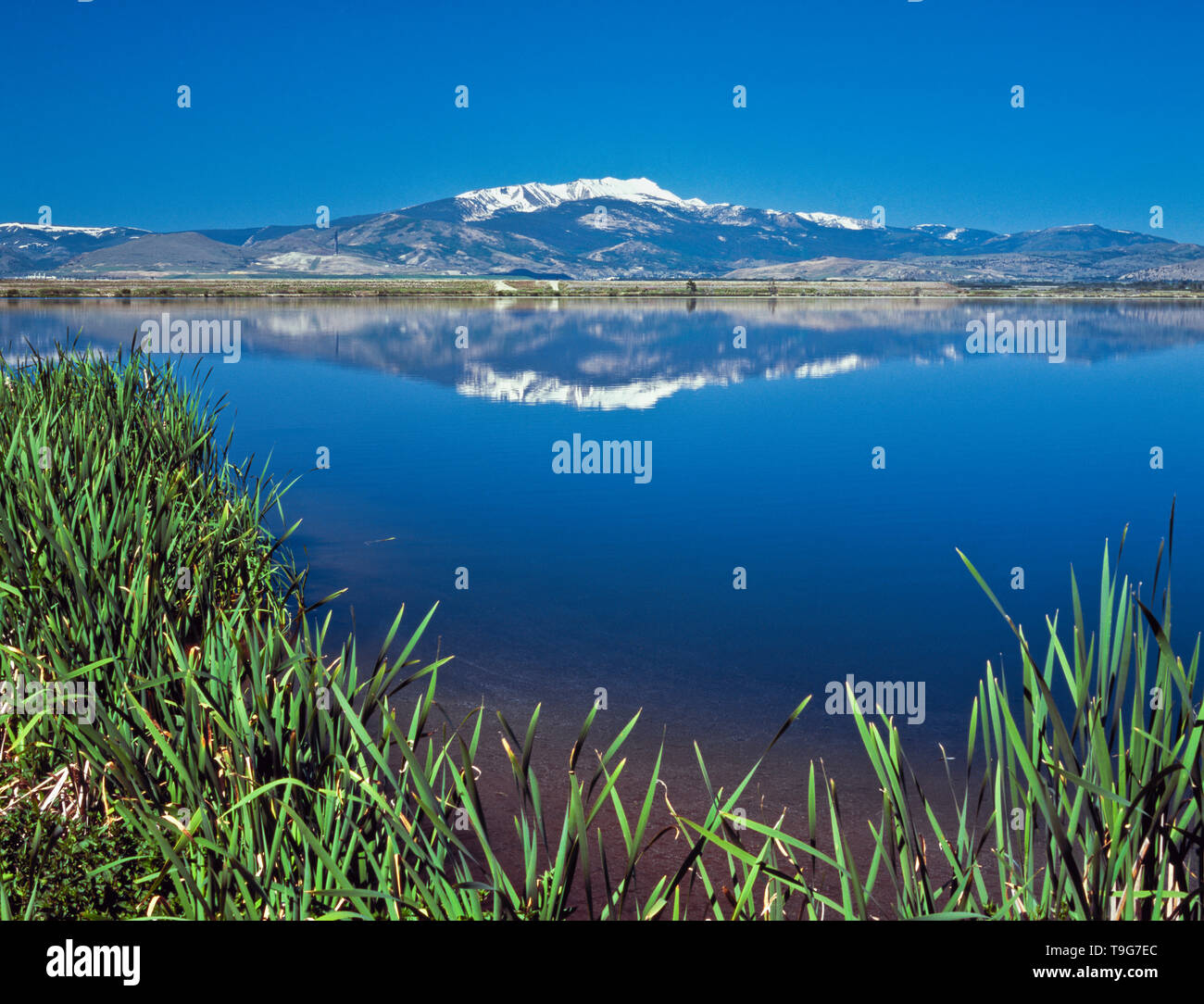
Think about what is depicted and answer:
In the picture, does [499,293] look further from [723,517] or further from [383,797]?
[383,797]

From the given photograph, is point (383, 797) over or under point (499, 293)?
under

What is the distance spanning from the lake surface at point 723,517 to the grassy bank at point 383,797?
84cm

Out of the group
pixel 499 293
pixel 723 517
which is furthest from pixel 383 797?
pixel 499 293

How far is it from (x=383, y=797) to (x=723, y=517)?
36.5 ft

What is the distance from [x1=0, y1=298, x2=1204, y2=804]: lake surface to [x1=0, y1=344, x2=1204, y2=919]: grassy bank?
843mm

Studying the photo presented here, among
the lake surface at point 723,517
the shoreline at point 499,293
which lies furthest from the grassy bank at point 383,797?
the shoreline at point 499,293

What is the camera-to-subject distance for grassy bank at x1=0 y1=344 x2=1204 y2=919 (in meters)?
2.92

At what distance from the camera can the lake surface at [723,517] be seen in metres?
7.94

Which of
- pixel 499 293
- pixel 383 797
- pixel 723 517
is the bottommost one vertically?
pixel 723 517

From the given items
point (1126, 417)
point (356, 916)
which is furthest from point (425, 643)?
point (1126, 417)

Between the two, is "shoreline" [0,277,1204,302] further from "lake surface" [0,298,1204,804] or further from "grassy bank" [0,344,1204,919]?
"grassy bank" [0,344,1204,919]

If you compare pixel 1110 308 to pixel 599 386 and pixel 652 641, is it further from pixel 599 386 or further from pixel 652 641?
pixel 652 641

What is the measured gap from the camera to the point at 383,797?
3.11 meters

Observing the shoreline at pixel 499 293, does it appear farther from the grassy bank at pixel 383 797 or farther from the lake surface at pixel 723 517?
the grassy bank at pixel 383 797
